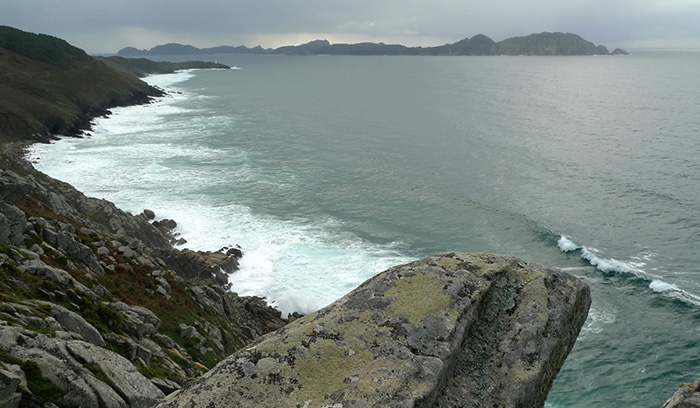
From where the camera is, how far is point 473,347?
9234mm

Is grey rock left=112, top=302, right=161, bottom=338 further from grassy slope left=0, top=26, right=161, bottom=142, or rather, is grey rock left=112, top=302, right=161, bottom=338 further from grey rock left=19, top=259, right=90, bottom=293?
grassy slope left=0, top=26, right=161, bottom=142

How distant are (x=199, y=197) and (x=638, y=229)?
42649 mm

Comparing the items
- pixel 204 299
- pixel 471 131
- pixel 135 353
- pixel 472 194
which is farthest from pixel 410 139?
pixel 135 353

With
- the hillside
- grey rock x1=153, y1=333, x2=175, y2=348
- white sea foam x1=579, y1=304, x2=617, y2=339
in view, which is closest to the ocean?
white sea foam x1=579, y1=304, x2=617, y2=339

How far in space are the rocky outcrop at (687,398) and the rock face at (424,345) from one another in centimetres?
202

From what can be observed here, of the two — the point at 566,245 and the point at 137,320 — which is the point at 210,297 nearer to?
the point at 137,320

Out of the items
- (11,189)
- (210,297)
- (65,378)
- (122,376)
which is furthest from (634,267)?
(11,189)

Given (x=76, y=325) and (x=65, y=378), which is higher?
(x=65, y=378)

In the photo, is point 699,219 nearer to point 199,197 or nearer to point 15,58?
point 199,197

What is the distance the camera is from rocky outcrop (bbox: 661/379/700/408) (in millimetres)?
8109

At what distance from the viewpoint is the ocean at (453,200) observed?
99.3ft

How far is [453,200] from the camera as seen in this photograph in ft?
173

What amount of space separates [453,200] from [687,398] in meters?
44.8

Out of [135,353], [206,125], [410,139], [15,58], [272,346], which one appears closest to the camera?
[272,346]
